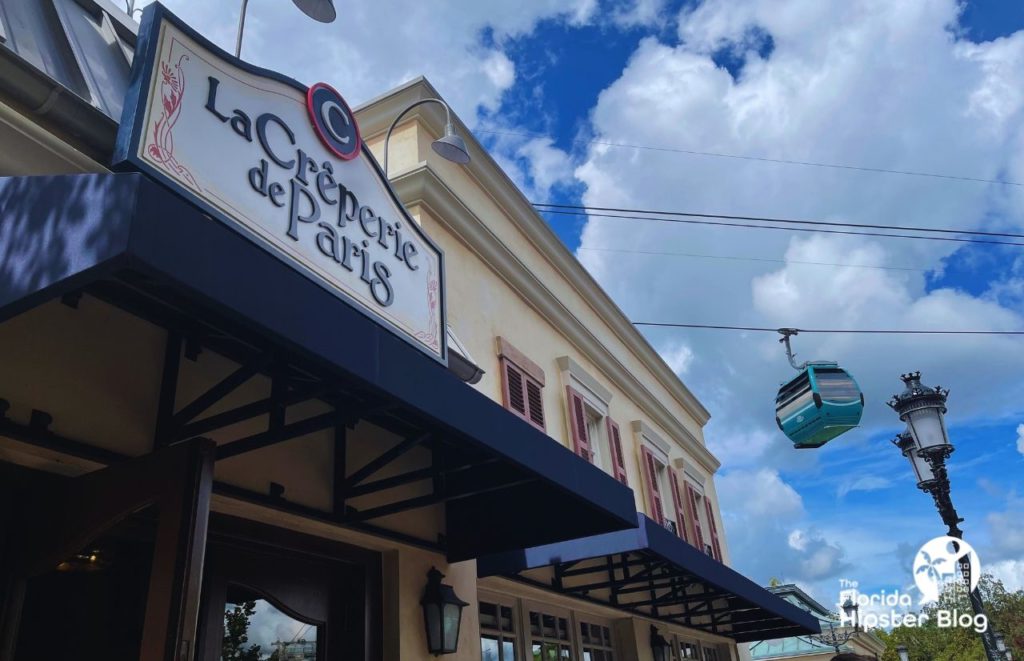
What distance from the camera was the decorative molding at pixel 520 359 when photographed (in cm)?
833

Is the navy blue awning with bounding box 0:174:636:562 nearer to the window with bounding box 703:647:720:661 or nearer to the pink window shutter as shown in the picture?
the pink window shutter

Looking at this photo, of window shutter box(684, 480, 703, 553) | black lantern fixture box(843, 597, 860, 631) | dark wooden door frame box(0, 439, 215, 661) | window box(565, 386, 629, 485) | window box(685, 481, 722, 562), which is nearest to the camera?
dark wooden door frame box(0, 439, 215, 661)

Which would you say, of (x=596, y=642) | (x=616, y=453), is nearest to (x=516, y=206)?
(x=616, y=453)

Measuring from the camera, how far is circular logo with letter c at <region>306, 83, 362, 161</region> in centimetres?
475

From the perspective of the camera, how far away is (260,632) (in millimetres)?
4656

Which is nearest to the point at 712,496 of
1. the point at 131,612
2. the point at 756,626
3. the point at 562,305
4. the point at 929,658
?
the point at 756,626

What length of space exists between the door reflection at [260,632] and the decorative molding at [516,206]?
17.1ft

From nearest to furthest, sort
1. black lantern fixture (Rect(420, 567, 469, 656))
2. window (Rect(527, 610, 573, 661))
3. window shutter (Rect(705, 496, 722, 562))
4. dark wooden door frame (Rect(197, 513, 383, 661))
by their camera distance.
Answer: dark wooden door frame (Rect(197, 513, 383, 661)) → black lantern fixture (Rect(420, 567, 469, 656)) → window (Rect(527, 610, 573, 661)) → window shutter (Rect(705, 496, 722, 562))

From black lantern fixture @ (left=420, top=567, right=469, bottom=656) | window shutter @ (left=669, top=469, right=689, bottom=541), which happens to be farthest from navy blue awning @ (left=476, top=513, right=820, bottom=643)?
window shutter @ (left=669, top=469, right=689, bottom=541)

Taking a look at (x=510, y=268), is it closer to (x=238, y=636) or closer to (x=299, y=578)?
(x=299, y=578)

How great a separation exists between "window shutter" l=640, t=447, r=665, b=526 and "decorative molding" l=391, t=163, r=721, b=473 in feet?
3.09

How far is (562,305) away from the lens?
393 inches

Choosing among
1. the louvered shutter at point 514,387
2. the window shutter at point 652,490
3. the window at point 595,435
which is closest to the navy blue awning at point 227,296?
the louvered shutter at point 514,387

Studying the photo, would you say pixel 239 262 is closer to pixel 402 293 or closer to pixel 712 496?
pixel 402 293
